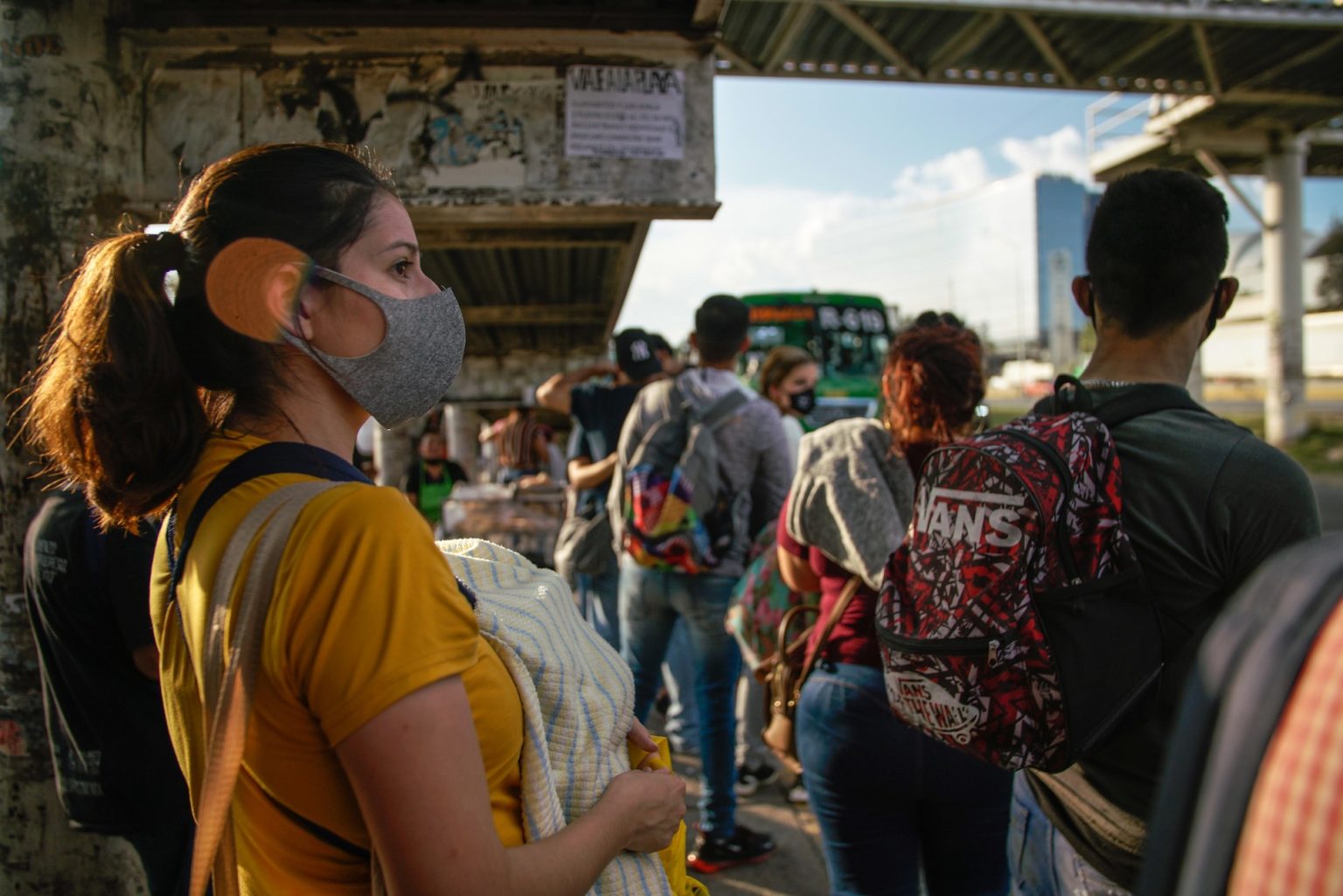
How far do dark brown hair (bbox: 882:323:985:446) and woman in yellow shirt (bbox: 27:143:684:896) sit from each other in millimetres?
1369

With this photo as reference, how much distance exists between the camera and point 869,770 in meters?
2.26

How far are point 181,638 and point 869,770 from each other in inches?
62.9

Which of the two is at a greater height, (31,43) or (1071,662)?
(31,43)

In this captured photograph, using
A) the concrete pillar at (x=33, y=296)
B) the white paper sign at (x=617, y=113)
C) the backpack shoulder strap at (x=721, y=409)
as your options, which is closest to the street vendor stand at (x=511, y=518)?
the backpack shoulder strap at (x=721, y=409)

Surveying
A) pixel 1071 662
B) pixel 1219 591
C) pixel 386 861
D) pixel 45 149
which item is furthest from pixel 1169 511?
pixel 45 149

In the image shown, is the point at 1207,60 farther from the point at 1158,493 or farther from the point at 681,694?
the point at 1158,493

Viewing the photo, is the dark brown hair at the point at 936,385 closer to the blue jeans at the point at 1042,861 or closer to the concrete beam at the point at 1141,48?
the blue jeans at the point at 1042,861

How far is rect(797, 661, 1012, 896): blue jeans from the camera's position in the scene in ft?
7.33

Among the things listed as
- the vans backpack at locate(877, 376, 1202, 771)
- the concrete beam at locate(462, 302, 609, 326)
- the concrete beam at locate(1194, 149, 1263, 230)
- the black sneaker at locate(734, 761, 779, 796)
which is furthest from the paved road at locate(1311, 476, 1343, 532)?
the vans backpack at locate(877, 376, 1202, 771)

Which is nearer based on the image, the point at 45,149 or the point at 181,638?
the point at 181,638

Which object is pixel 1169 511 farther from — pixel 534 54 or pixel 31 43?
pixel 31 43

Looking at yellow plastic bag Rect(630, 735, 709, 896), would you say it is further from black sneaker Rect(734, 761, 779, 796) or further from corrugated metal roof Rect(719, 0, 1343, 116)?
corrugated metal roof Rect(719, 0, 1343, 116)

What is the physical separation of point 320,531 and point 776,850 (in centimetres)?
339

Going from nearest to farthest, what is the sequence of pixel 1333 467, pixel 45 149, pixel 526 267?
pixel 45 149 < pixel 526 267 < pixel 1333 467
